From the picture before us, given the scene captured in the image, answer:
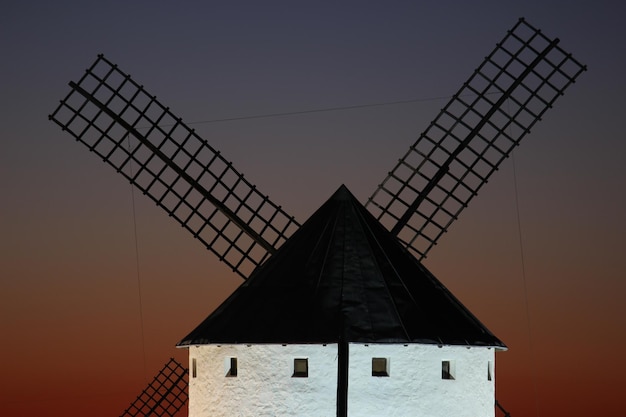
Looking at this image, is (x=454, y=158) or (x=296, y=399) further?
(x=454, y=158)

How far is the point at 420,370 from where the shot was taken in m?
26.7

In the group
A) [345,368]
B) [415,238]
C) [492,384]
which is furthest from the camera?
[415,238]

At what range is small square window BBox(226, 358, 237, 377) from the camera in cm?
2733

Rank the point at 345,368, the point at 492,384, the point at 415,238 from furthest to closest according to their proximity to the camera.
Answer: the point at 415,238 < the point at 492,384 < the point at 345,368

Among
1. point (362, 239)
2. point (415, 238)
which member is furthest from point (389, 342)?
point (415, 238)

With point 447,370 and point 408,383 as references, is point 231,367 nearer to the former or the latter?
point 408,383

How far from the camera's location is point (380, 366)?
87.8ft

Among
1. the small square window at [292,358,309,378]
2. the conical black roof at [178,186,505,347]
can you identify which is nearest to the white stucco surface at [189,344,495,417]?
the small square window at [292,358,309,378]

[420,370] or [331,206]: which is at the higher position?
[331,206]

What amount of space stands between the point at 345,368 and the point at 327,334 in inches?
27.0

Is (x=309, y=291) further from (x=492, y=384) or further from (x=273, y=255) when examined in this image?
(x=492, y=384)

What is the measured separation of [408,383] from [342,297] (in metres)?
1.95

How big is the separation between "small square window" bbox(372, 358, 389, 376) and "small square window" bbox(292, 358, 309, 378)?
1.19 meters

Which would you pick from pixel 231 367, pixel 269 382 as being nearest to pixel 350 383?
pixel 269 382
